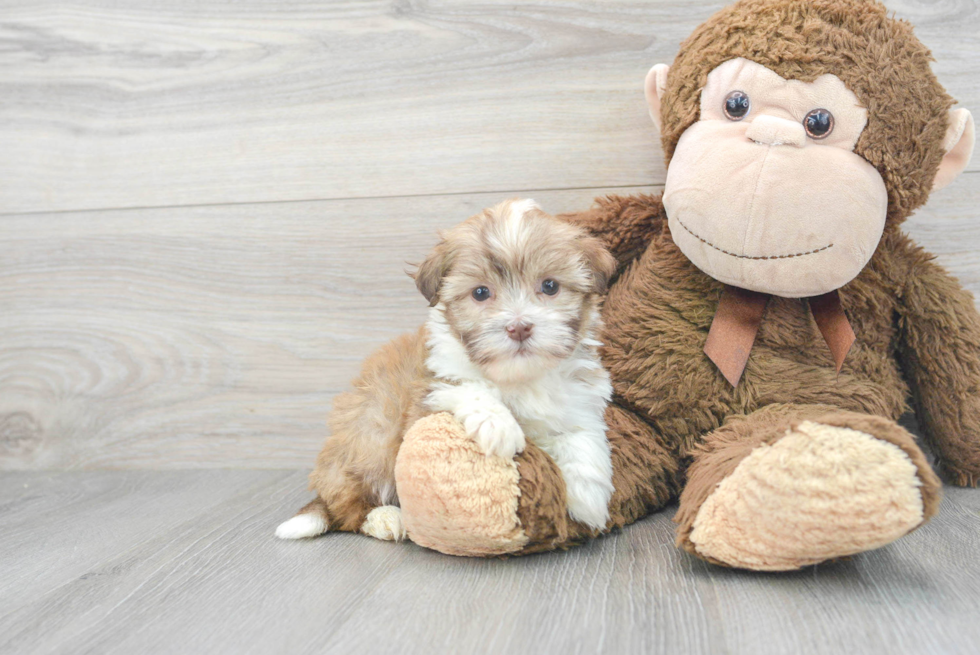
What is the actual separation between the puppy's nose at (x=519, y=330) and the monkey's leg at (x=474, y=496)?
191 mm

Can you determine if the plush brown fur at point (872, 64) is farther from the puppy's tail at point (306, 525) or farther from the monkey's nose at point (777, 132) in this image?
the puppy's tail at point (306, 525)

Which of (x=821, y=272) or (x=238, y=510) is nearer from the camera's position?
(x=821, y=272)

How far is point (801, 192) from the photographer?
131 cm

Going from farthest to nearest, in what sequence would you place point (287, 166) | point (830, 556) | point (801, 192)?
point (287, 166)
point (801, 192)
point (830, 556)

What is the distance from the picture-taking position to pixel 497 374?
4.23 feet

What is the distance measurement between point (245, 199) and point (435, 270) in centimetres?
91

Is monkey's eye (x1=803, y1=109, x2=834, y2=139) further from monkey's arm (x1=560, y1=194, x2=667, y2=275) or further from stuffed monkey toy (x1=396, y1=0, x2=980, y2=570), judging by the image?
monkey's arm (x1=560, y1=194, x2=667, y2=275)

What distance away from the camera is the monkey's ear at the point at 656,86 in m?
1.60

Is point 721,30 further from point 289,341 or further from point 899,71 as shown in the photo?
point 289,341

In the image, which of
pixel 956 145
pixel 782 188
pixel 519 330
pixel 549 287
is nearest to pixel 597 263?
pixel 549 287

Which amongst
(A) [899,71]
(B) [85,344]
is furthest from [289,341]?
(A) [899,71]

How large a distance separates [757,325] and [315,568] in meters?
0.98

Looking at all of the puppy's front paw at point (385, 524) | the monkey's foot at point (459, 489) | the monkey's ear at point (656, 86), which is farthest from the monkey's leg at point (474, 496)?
the monkey's ear at point (656, 86)

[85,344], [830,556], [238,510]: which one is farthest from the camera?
[85,344]
